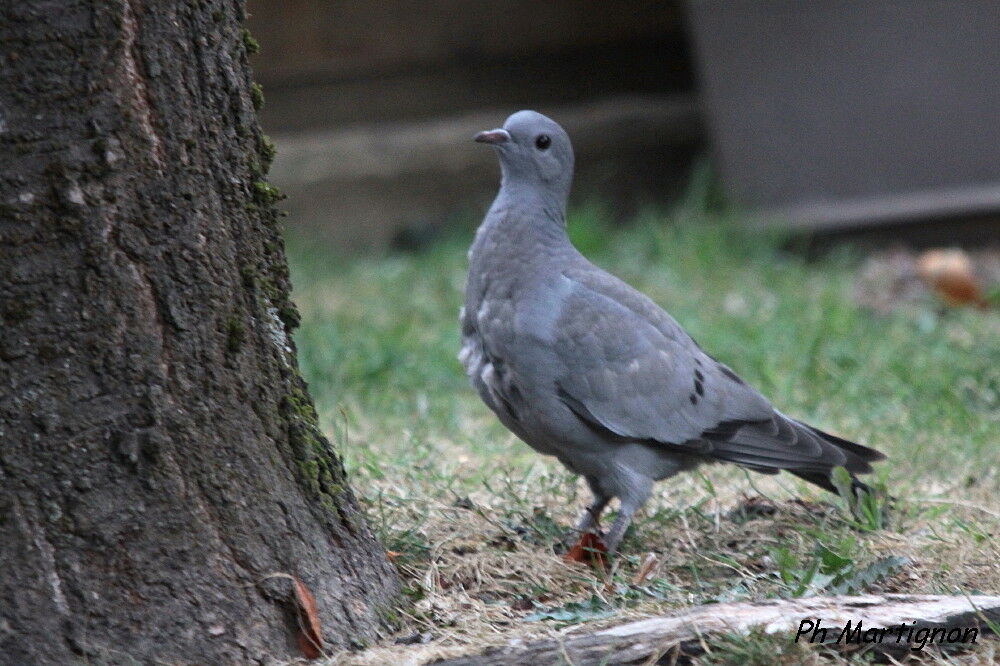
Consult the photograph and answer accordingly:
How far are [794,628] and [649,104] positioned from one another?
19.5ft

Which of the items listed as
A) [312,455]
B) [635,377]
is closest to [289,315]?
[312,455]

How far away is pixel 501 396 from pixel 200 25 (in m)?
1.17

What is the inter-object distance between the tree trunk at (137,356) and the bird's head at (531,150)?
108 cm

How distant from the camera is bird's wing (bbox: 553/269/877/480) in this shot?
2.93 metres

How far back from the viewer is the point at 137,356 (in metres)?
2.05

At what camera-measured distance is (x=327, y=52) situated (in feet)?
23.7

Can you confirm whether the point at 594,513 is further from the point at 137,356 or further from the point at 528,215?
the point at 137,356

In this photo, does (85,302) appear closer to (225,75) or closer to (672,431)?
(225,75)

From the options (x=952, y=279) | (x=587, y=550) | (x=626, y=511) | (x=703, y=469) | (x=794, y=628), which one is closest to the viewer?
(x=794, y=628)

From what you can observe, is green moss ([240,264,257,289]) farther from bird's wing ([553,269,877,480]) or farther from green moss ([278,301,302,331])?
bird's wing ([553,269,877,480])

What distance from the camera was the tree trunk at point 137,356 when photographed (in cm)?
197

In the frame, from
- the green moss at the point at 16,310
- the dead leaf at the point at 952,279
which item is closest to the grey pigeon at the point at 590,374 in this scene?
the green moss at the point at 16,310

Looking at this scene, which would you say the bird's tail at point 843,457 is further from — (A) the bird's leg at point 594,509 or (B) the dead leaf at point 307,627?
(B) the dead leaf at point 307,627

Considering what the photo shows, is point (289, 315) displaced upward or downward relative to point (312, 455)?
upward
